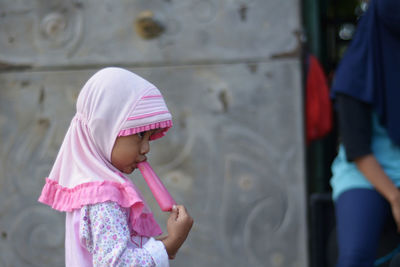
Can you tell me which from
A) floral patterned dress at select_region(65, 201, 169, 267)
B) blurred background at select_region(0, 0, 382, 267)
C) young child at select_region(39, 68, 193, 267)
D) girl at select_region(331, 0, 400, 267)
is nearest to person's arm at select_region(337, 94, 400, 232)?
girl at select_region(331, 0, 400, 267)

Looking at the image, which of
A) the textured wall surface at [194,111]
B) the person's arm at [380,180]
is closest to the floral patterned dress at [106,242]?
the person's arm at [380,180]

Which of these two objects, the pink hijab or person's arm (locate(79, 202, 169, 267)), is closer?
person's arm (locate(79, 202, 169, 267))

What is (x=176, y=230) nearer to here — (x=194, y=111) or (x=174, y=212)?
(x=174, y=212)

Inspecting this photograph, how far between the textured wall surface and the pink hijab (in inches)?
69.8

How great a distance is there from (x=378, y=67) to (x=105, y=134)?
1460mm

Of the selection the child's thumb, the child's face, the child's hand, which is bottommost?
the child's hand

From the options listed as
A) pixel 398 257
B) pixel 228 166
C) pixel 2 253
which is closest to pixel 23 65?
pixel 2 253

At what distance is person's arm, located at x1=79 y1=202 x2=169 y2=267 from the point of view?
1720 mm

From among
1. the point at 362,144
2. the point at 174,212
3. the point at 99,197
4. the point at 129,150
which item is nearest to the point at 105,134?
the point at 129,150

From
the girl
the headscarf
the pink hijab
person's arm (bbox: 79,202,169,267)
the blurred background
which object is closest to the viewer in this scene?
→ person's arm (bbox: 79,202,169,267)

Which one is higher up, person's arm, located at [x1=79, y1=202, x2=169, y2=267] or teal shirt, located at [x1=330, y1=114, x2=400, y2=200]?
person's arm, located at [x1=79, y1=202, x2=169, y2=267]

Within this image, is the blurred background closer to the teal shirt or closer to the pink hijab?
the teal shirt

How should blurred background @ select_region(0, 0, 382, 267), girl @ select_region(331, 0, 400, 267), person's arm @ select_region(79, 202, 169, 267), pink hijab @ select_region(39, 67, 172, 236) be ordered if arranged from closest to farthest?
person's arm @ select_region(79, 202, 169, 267)
pink hijab @ select_region(39, 67, 172, 236)
girl @ select_region(331, 0, 400, 267)
blurred background @ select_region(0, 0, 382, 267)

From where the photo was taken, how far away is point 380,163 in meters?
2.74
